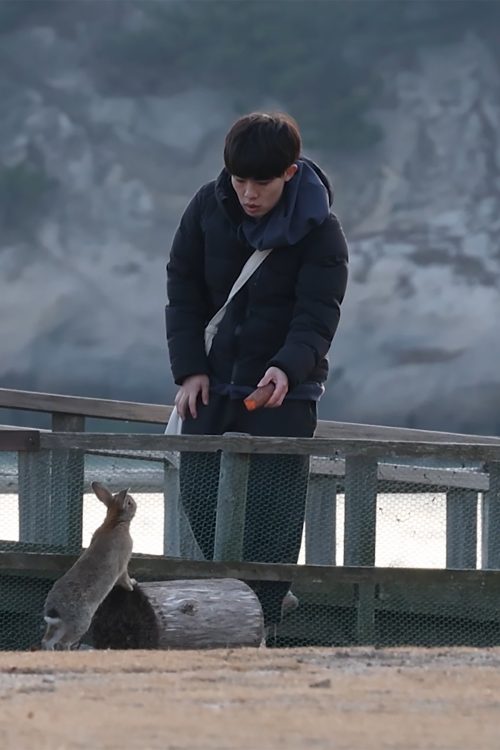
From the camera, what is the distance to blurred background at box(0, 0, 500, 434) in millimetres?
15703

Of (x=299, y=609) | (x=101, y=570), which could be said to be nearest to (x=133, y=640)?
(x=101, y=570)

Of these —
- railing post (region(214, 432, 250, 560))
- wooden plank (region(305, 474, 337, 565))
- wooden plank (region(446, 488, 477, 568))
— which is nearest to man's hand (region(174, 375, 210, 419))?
railing post (region(214, 432, 250, 560))

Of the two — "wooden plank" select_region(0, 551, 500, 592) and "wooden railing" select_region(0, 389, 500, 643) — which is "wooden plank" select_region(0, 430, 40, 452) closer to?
"wooden railing" select_region(0, 389, 500, 643)

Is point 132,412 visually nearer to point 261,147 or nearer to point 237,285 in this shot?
point 237,285

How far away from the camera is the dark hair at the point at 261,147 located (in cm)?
480

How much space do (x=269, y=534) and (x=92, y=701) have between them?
192 centimetres

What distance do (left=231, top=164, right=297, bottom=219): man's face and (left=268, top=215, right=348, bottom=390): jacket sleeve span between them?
0.58 ft

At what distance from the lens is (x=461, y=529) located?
6590mm

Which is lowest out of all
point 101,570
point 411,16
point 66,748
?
point 66,748

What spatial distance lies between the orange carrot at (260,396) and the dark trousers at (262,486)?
331 mm

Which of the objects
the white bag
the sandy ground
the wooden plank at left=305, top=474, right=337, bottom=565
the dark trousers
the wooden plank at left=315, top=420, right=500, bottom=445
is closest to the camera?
the sandy ground

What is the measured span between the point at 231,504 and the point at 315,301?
86 centimetres

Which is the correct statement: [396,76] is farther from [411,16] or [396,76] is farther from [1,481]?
[1,481]

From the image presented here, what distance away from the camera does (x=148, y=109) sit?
53.6 ft
